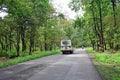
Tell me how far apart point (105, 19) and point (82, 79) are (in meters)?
39.7

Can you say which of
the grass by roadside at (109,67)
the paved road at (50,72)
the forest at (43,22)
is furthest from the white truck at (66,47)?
the paved road at (50,72)

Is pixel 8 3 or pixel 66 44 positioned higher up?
pixel 8 3

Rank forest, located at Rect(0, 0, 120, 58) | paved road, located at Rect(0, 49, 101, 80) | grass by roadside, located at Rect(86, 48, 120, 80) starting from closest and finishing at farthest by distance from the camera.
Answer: paved road, located at Rect(0, 49, 101, 80)
grass by roadside, located at Rect(86, 48, 120, 80)
forest, located at Rect(0, 0, 120, 58)

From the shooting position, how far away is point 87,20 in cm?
5562

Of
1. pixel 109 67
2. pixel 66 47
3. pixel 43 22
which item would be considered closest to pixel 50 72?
pixel 109 67

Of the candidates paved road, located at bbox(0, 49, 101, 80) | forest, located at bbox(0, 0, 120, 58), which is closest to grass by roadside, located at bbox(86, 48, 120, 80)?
paved road, located at bbox(0, 49, 101, 80)

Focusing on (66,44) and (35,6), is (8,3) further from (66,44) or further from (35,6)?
(66,44)

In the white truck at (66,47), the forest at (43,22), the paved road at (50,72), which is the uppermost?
the forest at (43,22)

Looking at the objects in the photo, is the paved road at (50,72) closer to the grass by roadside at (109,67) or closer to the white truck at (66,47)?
the grass by roadside at (109,67)

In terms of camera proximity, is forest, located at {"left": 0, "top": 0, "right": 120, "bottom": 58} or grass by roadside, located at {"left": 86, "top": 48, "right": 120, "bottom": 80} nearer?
grass by roadside, located at {"left": 86, "top": 48, "right": 120, "bottom": 80}

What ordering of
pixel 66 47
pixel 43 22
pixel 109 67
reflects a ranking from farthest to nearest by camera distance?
pixel 66 47, pixel 43 22, pixel 109 67

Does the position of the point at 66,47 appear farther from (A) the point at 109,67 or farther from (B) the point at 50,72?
(B) the point at 50,72

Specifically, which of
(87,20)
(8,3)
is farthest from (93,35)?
(8,3)

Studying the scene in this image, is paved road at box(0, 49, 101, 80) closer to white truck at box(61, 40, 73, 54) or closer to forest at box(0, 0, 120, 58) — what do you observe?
forest at box(0, 0, 120, 58)
